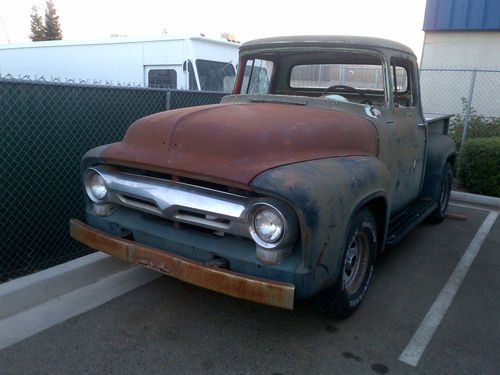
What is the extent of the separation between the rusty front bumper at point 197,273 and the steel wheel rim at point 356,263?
83 centimetres

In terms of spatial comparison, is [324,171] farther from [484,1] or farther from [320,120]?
[484,1]

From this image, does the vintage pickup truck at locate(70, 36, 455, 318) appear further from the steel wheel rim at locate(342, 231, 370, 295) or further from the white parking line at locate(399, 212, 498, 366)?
the white parking line at locate(399, 212, 498, 366)

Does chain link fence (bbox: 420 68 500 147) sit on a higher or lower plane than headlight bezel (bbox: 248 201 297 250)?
lower

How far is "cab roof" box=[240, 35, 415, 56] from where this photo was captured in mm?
4055

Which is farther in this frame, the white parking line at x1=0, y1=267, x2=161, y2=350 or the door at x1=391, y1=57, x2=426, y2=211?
the door at x1=391, y1=57, x2=426, y2=211

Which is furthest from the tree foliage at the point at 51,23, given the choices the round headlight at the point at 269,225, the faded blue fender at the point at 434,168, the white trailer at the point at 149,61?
the round headlight at the point at 269,225

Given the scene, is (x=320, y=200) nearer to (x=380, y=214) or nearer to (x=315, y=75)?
(x=380, y=214)

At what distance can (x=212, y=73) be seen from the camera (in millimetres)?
10203

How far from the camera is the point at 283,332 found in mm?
3348

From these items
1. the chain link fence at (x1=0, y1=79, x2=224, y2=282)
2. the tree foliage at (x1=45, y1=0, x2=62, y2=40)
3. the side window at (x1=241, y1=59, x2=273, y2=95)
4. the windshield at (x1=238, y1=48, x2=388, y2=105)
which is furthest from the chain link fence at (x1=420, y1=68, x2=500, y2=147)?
the tree foliage at (x1=45, y1=0, x2=62, y2=40)

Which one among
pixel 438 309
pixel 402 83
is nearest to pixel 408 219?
pixel 438 309

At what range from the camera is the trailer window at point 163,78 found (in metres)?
9.98

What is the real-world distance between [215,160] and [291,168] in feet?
1.58

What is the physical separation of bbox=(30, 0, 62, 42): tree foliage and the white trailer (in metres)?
31.2
